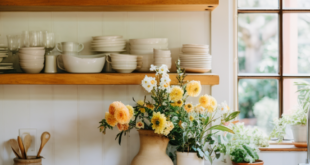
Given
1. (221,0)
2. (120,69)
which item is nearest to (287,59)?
(221,0)

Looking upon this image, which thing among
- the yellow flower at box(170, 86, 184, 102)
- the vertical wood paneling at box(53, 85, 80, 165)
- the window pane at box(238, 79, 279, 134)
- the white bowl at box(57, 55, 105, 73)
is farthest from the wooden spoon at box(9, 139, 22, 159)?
the window pane at box(238, 79, 279, 134)

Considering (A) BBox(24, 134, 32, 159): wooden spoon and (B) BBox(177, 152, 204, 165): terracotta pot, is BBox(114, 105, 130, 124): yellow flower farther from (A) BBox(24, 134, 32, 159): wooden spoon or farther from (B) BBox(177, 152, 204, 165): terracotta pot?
(A) BBox(24, 134, 32, 159): wooden spoon

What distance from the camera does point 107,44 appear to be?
1.55 meters

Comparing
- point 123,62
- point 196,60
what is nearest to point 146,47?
point 123,62

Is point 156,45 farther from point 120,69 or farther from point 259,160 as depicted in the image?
point 259,160

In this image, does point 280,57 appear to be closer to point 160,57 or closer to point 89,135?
point 160,57

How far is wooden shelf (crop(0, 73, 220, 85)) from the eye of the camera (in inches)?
56.9

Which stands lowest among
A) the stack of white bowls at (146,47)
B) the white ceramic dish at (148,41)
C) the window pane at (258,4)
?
the stack of white bowls at (146,47)

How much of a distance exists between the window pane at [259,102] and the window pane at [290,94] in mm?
48

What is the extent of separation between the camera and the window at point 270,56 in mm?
1790

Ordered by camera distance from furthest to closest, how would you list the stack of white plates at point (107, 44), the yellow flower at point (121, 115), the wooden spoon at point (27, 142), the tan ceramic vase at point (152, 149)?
the wooden spoon at point (27, 142) → the stack of white plates at point (107, 44) → the tan ceramic vase at point (152, 149) → the yellow flower at point (121, 115)

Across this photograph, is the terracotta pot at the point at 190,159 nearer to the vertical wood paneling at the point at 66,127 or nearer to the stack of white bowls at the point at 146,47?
the stack of white bowls at the point at 146,47

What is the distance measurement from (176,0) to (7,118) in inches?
46.8

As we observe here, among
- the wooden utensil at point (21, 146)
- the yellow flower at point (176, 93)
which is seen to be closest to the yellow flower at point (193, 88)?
the yellow flower at point (176, 93)
